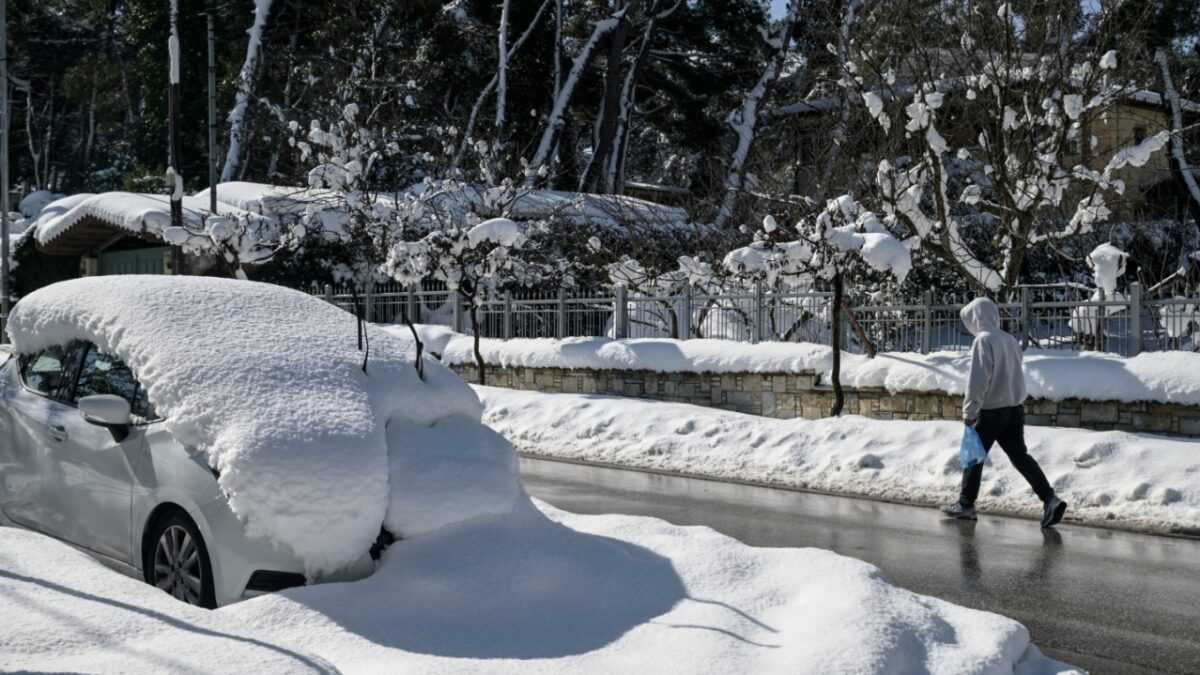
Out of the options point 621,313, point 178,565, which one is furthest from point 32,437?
point 621,313

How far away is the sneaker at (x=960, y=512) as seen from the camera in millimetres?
10961

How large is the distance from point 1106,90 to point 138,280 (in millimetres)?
14927

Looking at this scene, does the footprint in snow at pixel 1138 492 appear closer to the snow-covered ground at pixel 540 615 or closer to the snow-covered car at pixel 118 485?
the snow-covered ground at pixel 540 615

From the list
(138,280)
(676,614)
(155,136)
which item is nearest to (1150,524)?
(676,614)

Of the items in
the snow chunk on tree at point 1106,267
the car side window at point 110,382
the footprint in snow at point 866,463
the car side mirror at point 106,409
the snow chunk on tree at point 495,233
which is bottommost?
the footprint in snow at point 866,463

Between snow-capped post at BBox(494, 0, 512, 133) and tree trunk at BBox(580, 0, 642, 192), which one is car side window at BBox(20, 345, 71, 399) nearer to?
tree trunk at BBox(580, 0, 642, 192)

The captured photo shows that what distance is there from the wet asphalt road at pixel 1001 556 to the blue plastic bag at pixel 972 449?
55 centimetres

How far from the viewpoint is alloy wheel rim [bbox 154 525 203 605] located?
586 cm

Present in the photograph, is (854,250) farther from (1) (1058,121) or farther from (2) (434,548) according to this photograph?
(2) (434,548)

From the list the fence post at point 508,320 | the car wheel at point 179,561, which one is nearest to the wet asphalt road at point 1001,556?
the car wheel at point 179,561

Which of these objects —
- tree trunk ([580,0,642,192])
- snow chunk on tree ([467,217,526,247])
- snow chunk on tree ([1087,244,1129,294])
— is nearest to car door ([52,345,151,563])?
snow chunk on tree ([1087,244,1129,294])

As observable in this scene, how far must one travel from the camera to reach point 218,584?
5691 millimetres

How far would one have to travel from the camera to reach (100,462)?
645 centimetres

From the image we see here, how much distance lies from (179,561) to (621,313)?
14.4 m
